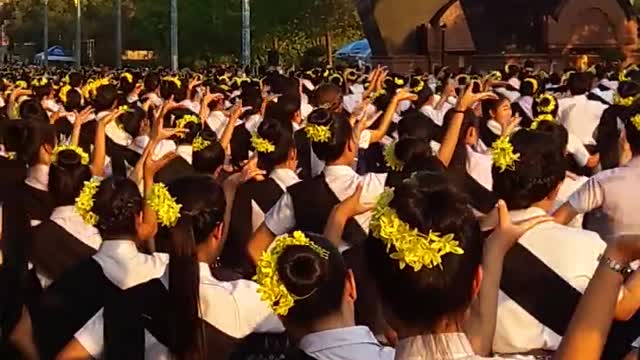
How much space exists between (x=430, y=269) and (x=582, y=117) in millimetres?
8530

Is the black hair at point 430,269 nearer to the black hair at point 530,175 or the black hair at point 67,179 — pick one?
the black hair at point 530,175

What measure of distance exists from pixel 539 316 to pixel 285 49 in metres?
59.5

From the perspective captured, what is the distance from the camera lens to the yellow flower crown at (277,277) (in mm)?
3537

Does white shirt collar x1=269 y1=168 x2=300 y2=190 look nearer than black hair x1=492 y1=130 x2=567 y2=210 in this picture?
No

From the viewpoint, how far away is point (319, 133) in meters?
6.30

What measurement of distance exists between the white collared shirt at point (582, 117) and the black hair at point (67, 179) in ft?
20.1

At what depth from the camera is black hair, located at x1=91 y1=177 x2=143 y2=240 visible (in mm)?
4770

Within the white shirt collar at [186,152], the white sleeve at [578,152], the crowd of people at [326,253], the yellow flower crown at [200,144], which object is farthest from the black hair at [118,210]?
the white sleeve at [578,152]

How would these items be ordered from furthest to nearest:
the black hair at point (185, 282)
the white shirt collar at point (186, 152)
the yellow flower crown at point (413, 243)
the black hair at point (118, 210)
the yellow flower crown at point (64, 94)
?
the yellow flower crown at point (64, 94), the white shirt collar at point (186, 152), the black hair at point (118, 210), the black hair at point (185, 282), the yellow flower crown at point (413, 243)

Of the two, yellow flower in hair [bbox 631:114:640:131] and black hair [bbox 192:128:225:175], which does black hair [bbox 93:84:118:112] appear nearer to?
black hair [bbox 192:128:225:175]

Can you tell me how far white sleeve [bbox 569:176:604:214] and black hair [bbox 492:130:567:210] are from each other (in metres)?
0.95

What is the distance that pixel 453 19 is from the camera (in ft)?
94.6

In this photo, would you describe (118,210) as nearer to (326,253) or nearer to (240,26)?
(326,253)

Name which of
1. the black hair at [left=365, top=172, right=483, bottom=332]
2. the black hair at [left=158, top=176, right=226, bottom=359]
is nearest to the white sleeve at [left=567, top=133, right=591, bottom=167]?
the black hair at [left=158, top=176, right=226, bottom=359]
